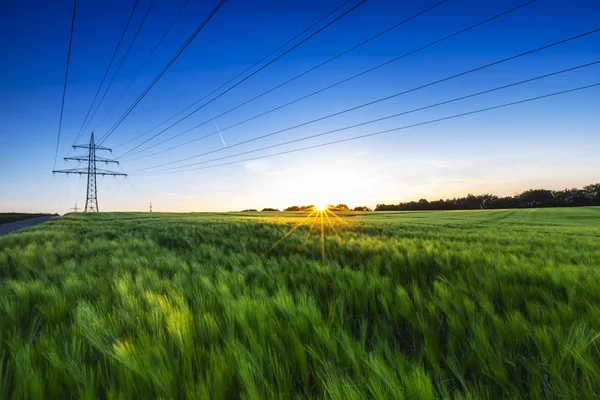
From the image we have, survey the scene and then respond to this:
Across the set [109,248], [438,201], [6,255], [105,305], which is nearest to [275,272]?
[105,305]

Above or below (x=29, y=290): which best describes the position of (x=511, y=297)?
below

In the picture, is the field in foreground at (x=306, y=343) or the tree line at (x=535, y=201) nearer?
the field in foreground at (x=306, y=343)

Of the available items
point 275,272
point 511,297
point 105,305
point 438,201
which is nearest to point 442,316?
point 511,297

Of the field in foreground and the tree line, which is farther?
the tree line

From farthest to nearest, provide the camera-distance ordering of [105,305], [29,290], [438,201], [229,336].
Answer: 1. [438,201]
2. [29,290]
3. [105,305]
4. [229,336]

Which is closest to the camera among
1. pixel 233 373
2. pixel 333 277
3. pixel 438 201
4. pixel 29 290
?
pixel 233 373

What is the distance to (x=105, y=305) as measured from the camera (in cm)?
161

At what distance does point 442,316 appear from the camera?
1.51 m

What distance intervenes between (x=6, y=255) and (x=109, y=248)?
1.14m

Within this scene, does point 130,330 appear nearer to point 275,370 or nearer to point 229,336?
point 229,336

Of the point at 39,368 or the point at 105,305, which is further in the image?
the point at 105,305

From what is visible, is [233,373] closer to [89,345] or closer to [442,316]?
[89,345]

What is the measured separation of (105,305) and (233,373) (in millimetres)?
1162

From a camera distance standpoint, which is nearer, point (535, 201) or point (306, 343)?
point (306, 343)
